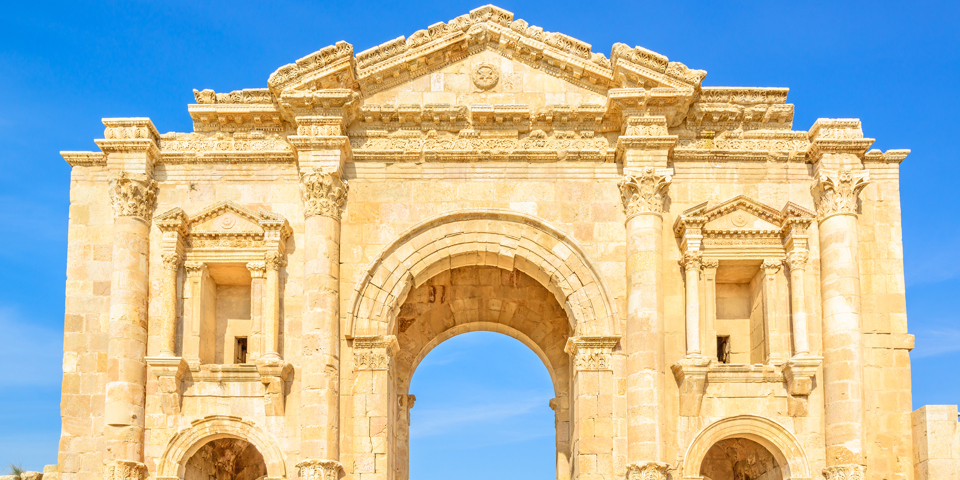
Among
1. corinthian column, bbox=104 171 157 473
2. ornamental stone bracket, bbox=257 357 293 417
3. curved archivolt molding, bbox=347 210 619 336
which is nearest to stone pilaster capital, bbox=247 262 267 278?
ornamental stone bracket, bbox=257 357 293 417

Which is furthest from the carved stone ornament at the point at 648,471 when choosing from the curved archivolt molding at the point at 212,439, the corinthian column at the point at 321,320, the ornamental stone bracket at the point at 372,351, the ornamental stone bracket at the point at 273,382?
the ornamental stone bracket at the point at 273,382

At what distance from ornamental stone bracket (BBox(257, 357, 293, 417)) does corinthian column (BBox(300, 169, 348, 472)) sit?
1.50 feet

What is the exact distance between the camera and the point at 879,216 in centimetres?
2311

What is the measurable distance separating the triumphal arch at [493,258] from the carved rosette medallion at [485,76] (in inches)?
2.4

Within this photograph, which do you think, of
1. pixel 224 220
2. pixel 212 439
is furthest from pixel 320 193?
pixel 212 439

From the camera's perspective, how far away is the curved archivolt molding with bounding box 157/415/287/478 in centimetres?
2164

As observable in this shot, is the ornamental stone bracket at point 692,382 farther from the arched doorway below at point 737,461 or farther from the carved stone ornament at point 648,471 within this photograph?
the arched doorway below at point 737,461

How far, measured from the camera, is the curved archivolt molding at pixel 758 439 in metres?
21.5

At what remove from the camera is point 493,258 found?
23.2m

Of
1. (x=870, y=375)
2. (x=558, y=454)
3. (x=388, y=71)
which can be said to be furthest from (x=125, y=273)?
(x=870, y=375)

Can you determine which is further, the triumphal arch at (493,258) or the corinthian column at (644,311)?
the triumphal arch at (493,258)

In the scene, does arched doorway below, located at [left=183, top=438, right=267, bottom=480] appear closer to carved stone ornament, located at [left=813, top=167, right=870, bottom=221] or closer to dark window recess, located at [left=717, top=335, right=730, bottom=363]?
dark window recess, located at [left=717, top=335, right=730, bottom=363]

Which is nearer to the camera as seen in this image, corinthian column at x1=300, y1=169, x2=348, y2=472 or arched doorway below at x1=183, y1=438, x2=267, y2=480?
corinthian column at x1=300, y1=169, x2=348, y2=472

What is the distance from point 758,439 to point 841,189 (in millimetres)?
4991
